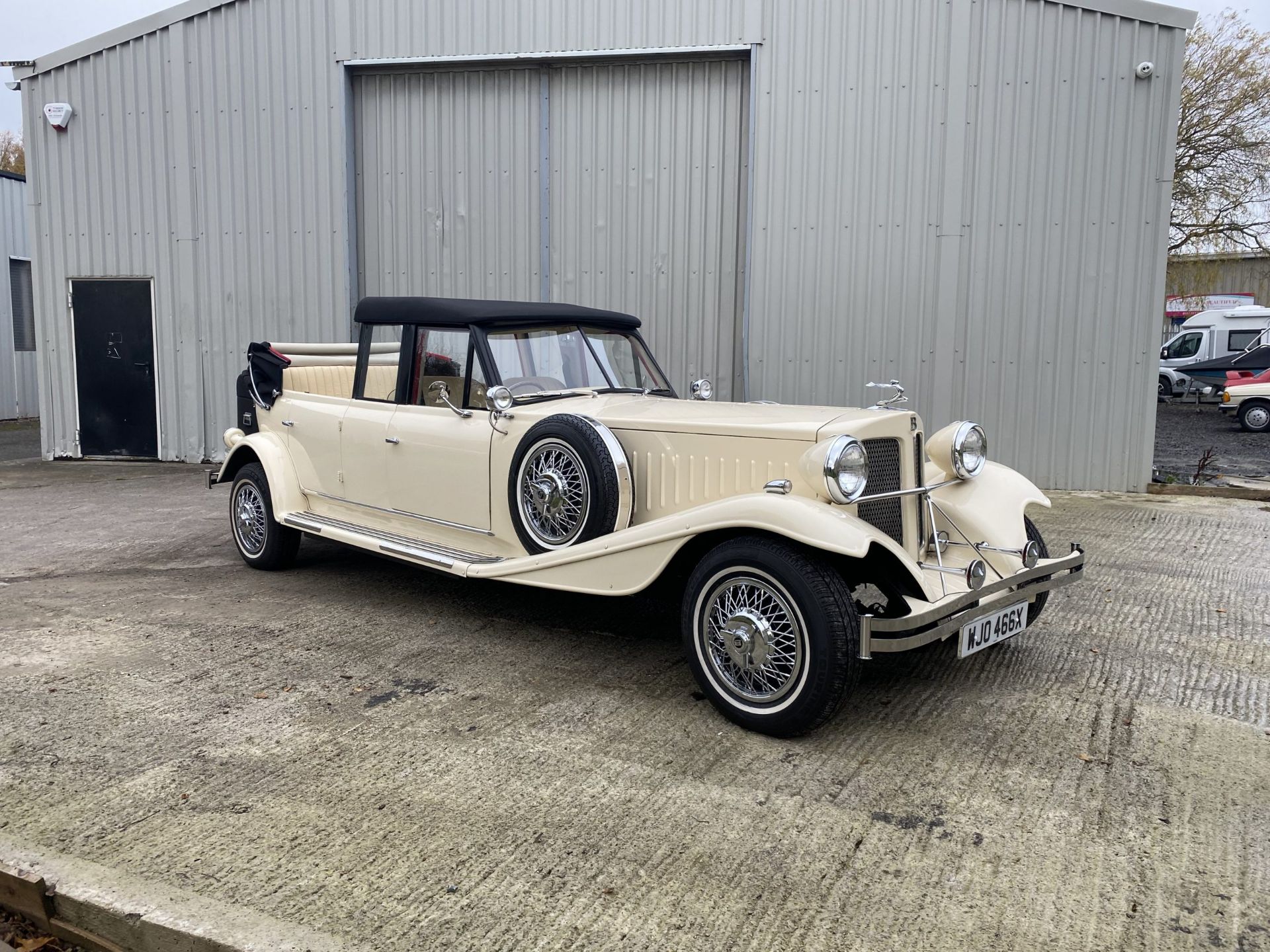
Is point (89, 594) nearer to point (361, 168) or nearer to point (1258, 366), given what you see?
point (361, 168)

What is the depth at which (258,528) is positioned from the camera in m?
6.48

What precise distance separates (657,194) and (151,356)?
6313mm

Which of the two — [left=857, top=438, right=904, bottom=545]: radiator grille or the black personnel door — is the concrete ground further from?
the black personnel door

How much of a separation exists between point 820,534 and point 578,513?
1.31 metres

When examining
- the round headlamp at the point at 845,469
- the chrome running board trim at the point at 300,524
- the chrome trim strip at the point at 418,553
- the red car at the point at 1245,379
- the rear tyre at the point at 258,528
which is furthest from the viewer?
the red car at the point at 1245,379

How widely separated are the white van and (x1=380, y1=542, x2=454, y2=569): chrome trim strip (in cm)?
2256

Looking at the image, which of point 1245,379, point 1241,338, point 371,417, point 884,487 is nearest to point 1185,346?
point 1241,338

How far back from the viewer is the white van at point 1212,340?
76.2 feet

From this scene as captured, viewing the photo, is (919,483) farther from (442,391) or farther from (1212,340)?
(1212,340)

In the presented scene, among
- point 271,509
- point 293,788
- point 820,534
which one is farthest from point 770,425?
point 271,509

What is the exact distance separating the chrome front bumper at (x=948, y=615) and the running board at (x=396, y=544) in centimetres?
199

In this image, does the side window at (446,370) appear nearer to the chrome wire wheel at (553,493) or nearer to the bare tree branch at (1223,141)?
the chrome wire wheel at (553,493)

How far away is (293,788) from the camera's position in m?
3.36

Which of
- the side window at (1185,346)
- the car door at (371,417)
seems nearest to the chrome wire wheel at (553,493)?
the car door at (371,417)
